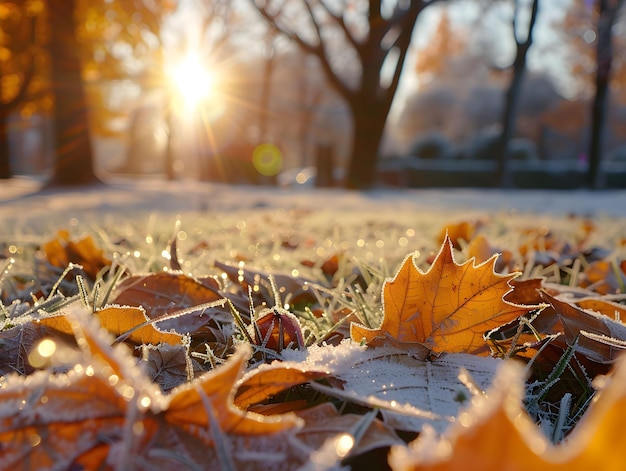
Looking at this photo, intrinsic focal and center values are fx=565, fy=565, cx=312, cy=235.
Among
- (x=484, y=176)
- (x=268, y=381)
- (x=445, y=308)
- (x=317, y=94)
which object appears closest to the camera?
(x=268, y=381)

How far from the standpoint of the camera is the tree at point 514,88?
49.2 ft

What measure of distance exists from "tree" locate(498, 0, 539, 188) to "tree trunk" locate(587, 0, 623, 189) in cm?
216

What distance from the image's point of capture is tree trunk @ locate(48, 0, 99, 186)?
402 inches

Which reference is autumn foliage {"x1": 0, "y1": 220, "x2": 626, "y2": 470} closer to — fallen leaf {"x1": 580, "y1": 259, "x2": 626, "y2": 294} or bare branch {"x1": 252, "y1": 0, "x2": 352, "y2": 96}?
fallen leaf {"x1": 580, "y1": 259, "x2": 626, "y2": 294}

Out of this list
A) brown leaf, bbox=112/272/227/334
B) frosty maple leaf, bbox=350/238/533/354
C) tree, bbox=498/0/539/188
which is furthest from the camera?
tree, bbox=498/0/539/188

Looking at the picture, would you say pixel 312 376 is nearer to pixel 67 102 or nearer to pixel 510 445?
pixel 510 445

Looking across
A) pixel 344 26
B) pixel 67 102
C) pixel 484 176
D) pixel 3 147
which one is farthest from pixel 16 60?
pixel 484 176

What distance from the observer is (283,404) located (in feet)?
2.46

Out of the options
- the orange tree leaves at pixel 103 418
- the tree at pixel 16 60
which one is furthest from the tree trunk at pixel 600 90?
the orange tree leaves at pixel 103 418

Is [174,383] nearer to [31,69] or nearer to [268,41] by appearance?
[31,69]

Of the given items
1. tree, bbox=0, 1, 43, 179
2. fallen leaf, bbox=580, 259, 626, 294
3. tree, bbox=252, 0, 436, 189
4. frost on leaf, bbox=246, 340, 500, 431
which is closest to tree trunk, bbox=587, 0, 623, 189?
tree, bbox=252, 0, 436, 189

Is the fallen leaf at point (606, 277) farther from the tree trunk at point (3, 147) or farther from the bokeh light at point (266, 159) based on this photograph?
the bokeh light at point (266, 159)

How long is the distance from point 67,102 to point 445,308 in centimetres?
1107

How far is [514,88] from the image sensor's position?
15.4 meters
